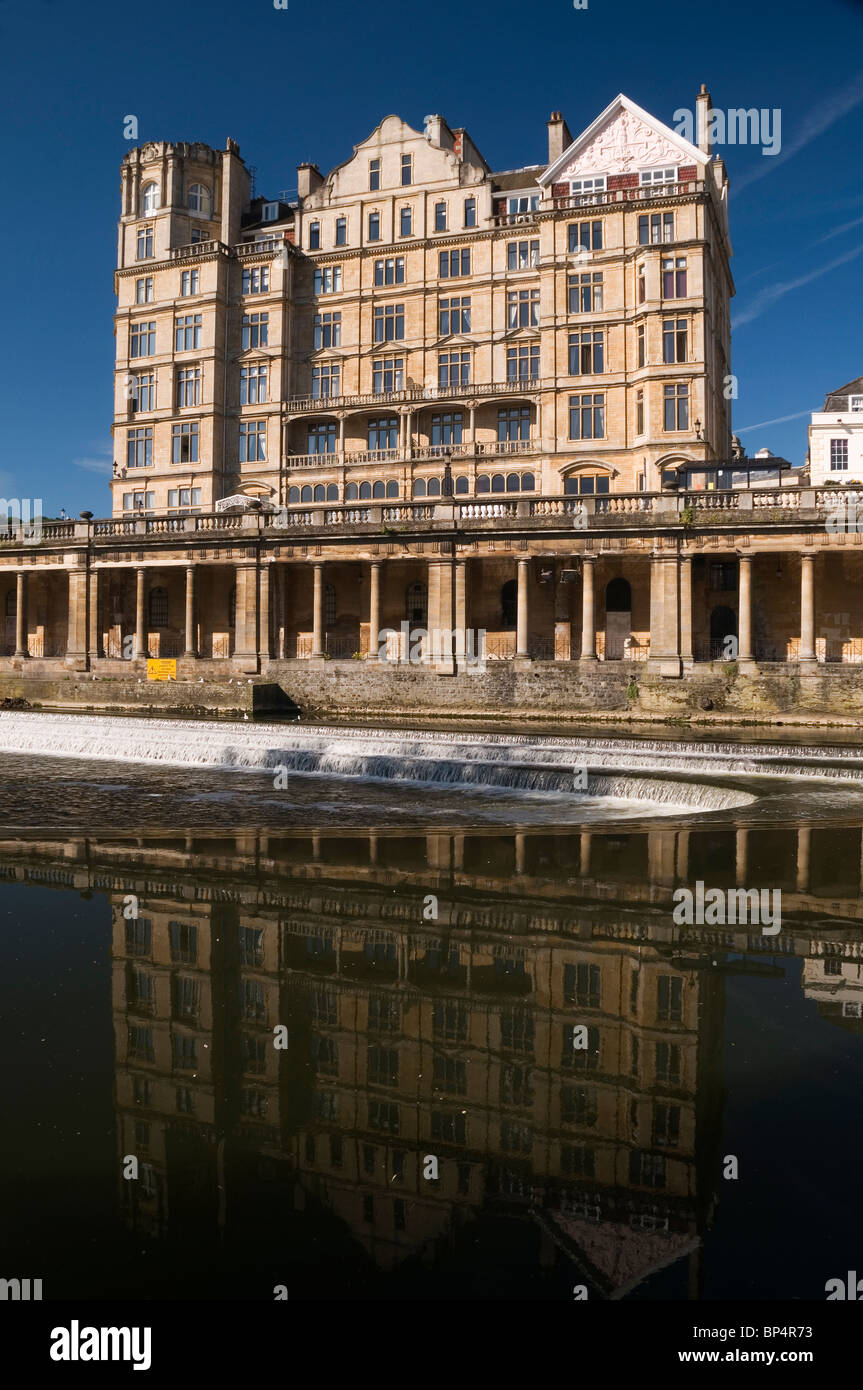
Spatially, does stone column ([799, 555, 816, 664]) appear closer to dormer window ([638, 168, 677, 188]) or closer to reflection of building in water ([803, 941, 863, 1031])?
dormer window ([638, 168, 677, 188])

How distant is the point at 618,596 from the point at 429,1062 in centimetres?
3299

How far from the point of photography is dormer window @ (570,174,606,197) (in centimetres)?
4297

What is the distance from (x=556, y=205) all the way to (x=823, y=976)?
43.7 m

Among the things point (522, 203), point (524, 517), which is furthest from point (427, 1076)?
point (522, 203)

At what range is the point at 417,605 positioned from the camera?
1586 inches

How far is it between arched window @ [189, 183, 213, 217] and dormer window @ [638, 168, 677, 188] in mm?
25309

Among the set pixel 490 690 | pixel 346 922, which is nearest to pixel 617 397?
pixel 490 690

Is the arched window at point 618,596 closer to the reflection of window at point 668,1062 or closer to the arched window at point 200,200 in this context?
the reflection of window at point 668,1062

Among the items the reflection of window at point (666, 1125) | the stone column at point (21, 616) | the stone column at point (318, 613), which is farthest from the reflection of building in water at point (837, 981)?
the stone column at point (21, 616)

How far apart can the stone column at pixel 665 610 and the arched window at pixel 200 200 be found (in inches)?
1483

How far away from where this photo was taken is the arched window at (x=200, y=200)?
2021 inches

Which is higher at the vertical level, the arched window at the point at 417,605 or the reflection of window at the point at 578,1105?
the arched window at the point at 417,605

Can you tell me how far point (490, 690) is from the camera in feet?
103

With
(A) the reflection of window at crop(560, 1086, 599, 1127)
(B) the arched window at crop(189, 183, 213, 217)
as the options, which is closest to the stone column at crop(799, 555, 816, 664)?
(A) the reflection of window at crop(560, 1086, 599, 1127)
